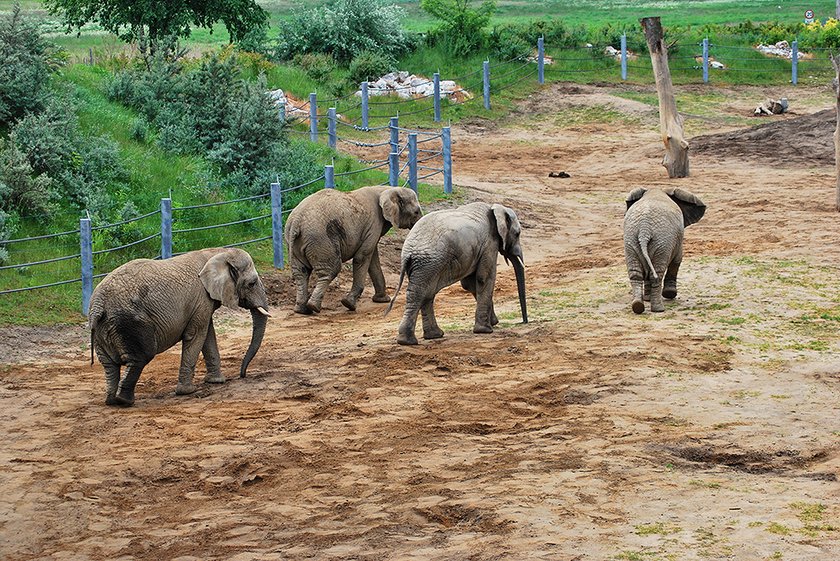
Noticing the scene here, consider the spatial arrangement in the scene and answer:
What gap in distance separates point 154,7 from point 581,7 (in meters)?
42.4

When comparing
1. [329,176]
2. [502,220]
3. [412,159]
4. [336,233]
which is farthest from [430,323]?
[412,159]

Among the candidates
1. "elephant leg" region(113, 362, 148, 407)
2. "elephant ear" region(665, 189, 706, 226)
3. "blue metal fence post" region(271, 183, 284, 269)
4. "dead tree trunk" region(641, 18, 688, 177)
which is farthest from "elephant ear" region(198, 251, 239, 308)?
"dead tree trunk" region(641, 18, 688, 177)

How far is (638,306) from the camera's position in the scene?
14.5m

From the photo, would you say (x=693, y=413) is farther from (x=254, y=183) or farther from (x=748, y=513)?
(x=254, y=183)

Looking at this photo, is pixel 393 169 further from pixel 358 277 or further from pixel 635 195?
pixel 635 195

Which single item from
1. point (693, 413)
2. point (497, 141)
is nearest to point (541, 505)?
point (693, 413)

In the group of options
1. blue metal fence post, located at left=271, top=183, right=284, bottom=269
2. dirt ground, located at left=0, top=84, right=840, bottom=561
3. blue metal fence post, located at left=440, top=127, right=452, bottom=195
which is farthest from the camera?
blue metal fence post, located at left=440, top=127, right=452, bottom=195

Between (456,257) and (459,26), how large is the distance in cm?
2564

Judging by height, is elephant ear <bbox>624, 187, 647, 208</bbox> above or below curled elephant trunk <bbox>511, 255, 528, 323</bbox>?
above

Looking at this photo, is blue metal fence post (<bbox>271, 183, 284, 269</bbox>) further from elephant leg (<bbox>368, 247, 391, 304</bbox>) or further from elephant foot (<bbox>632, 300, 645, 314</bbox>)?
elephant foot (<bbox>632, 300, 645, 314</bbox>)

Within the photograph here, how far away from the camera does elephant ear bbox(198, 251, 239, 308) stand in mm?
12375

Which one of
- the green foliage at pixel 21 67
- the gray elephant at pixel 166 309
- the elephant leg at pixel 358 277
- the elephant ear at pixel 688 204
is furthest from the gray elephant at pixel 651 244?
the green foliage at pixel 21 67

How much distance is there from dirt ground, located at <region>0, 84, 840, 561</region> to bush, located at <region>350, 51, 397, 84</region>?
708 inches

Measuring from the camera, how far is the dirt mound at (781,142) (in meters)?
27.6
